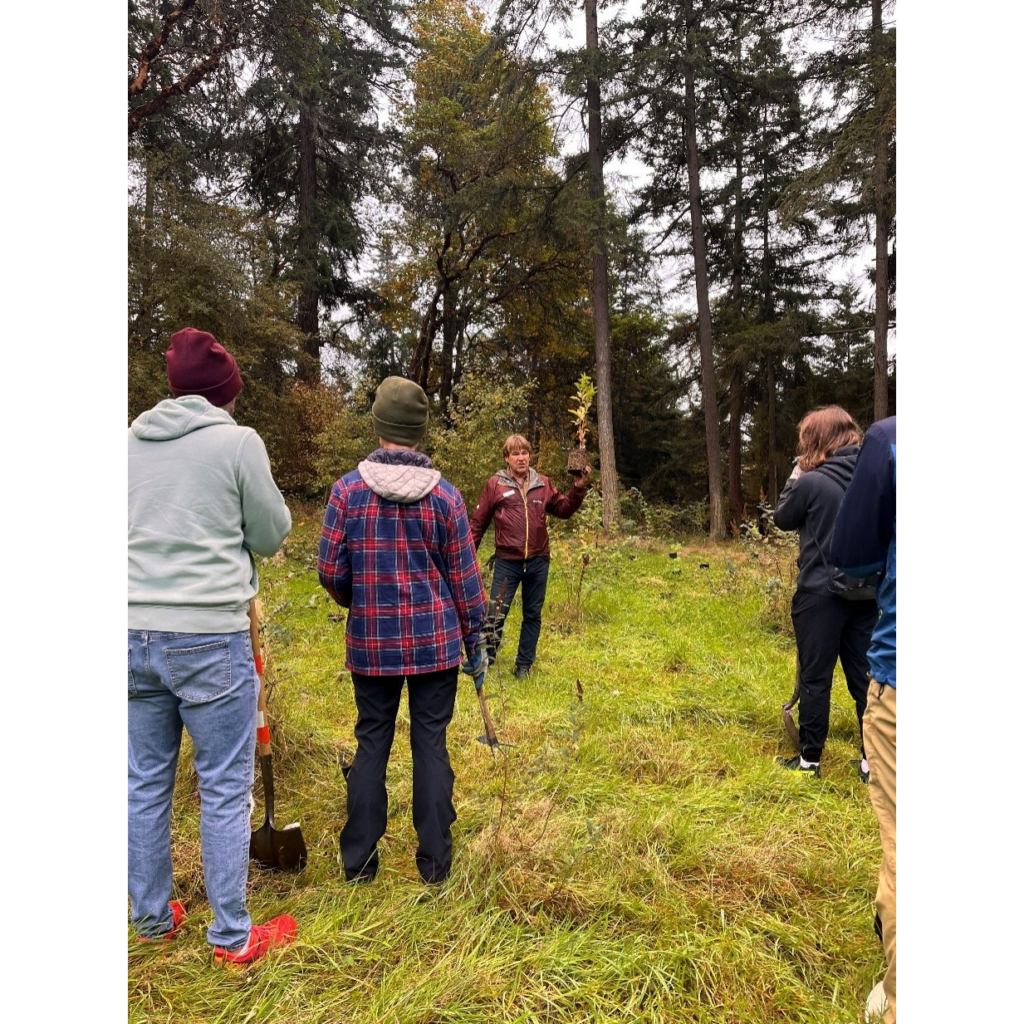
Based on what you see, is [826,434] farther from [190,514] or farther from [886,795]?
[190,514]

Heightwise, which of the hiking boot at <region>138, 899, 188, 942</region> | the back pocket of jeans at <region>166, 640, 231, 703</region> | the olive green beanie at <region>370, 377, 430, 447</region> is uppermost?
the olive green beanie at <region>370, 377, 430, 447</region>

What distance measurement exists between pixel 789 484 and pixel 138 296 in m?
11.6

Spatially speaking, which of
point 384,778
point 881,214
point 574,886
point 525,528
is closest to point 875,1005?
point 574,886

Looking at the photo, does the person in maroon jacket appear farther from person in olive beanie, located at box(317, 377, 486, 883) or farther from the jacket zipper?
person in olive beanie, located at box(317, 377, 486, 883)

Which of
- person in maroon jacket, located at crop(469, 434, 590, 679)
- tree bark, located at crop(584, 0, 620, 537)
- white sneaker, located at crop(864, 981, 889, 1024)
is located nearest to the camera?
white sneaker, located at crop(864, 981, 889, 1024)

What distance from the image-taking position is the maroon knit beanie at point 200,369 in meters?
2.01

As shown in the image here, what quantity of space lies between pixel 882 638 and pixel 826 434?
1.92m

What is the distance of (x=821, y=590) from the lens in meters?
3.32

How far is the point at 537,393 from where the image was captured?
66.5 feet

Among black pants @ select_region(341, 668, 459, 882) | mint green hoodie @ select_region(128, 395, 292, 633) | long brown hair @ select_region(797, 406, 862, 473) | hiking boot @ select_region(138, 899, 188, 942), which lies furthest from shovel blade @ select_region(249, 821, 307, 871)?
long brown hair @ select_region(797, 406, 862, 473)

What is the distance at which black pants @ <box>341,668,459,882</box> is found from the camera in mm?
2492
